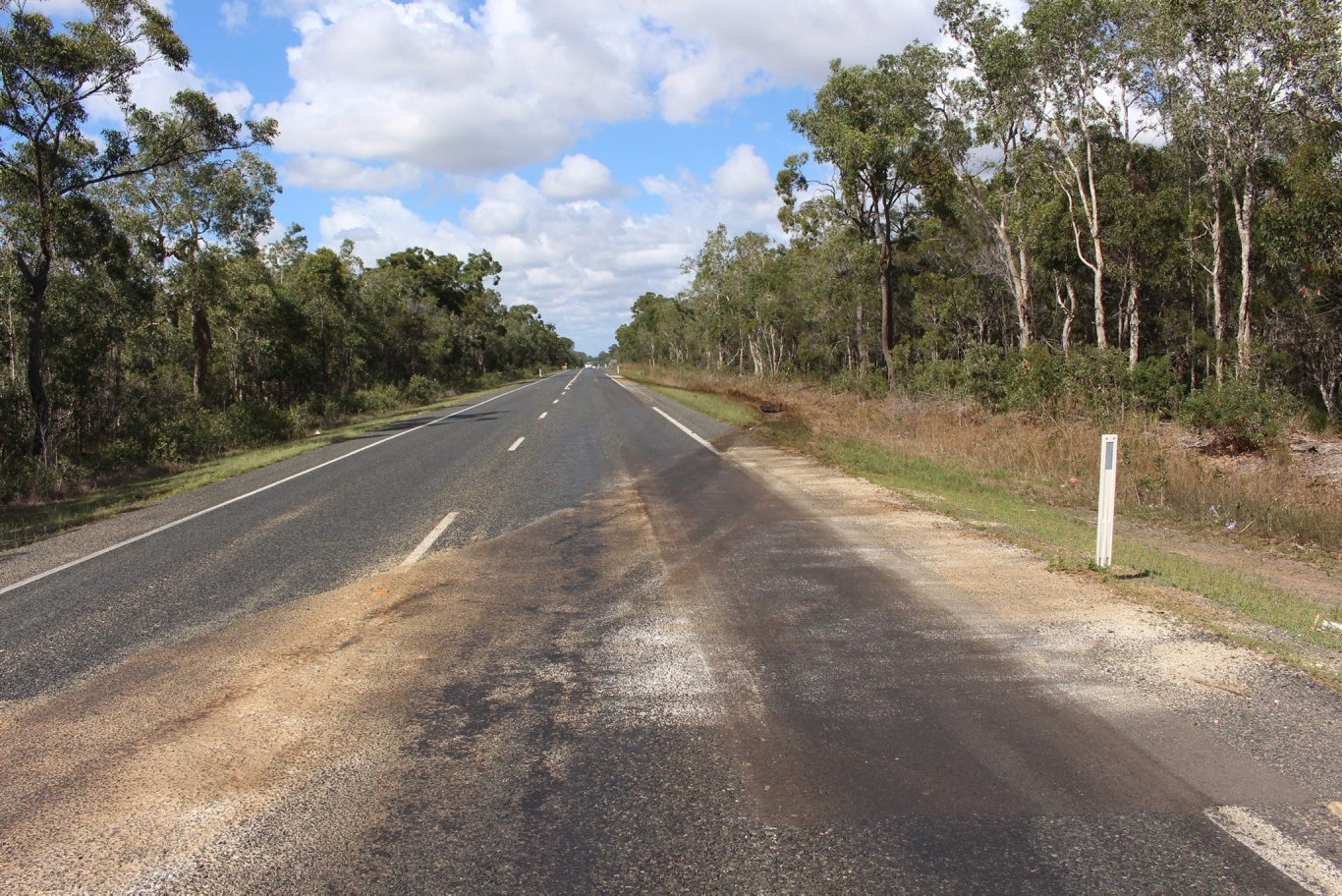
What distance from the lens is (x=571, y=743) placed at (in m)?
4.21

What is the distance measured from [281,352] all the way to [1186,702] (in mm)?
37145

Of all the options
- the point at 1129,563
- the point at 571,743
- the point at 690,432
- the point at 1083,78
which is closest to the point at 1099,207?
the point at 1083,78

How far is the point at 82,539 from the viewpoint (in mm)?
10516

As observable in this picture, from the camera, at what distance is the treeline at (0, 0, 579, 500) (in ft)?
57.1

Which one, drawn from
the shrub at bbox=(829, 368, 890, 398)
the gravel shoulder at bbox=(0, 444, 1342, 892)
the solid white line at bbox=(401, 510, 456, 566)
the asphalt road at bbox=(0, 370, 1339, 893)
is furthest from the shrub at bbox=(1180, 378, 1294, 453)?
the solid white line at bbox=(401, 510, 456, 566)

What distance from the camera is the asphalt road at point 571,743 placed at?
3236mm

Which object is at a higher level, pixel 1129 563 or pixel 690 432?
pixel 690 432

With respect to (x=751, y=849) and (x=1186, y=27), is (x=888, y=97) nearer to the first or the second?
(x=1186, y=27)

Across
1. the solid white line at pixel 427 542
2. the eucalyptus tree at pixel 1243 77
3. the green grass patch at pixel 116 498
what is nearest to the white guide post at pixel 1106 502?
the solid white line at pixel 427 542

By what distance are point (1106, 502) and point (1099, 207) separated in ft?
98.6

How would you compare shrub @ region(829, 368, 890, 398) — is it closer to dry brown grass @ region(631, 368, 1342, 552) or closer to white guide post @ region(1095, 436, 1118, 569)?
dry brown grass @ region(631, 368, 1342, 552)

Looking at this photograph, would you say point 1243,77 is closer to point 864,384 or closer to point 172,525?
point 864,384

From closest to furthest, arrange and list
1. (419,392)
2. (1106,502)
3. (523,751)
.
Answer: (523,751), (1106,502), (419,392)

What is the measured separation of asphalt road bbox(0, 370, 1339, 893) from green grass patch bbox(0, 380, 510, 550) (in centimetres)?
470
